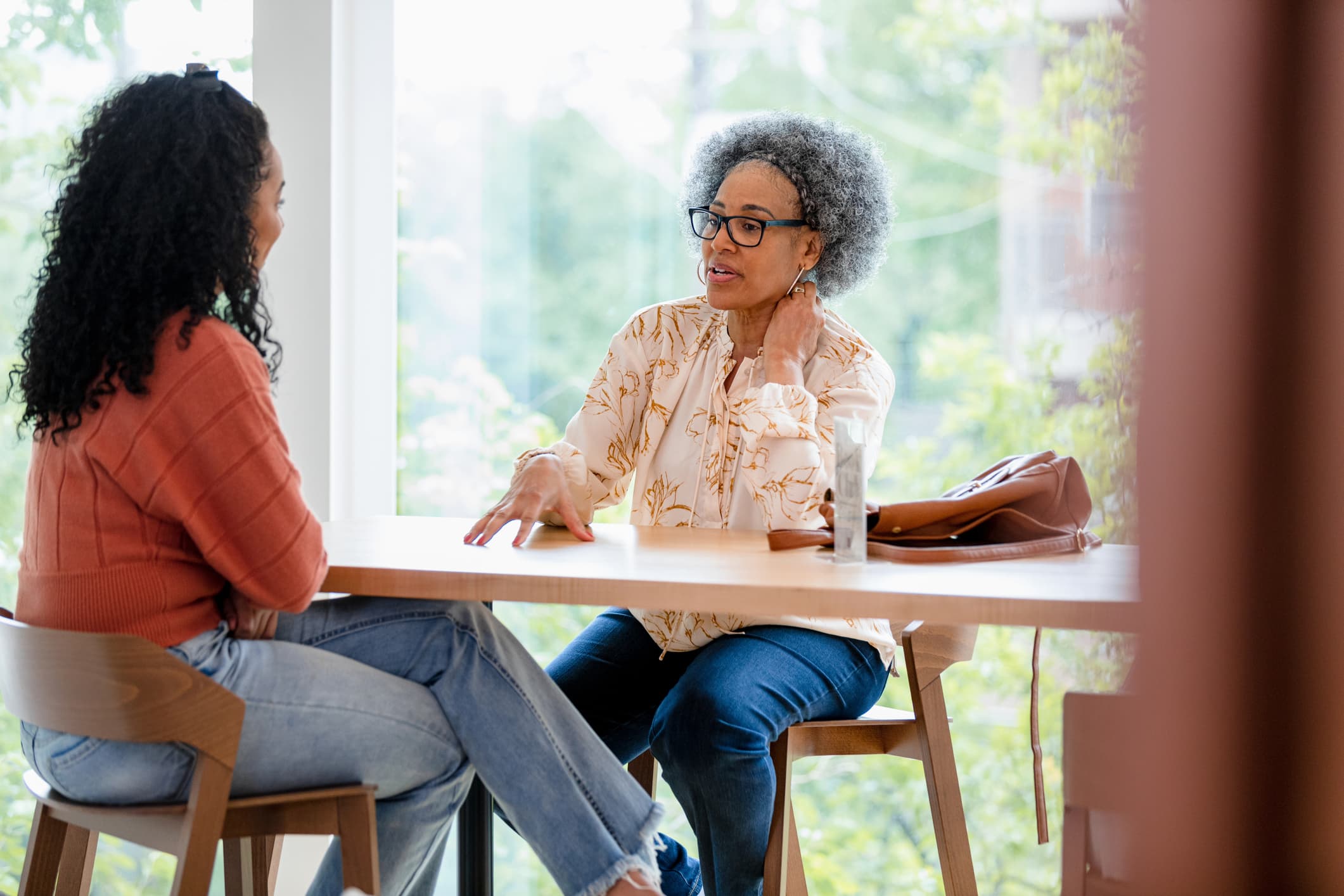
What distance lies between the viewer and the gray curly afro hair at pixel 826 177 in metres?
2.00

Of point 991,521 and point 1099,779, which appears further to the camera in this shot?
point 991,521

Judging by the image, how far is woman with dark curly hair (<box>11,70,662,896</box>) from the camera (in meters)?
1.26

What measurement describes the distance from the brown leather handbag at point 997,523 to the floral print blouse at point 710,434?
0.52ft

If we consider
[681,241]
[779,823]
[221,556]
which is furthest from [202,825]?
[681,241]

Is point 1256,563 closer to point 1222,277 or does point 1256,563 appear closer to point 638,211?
point 1222,277

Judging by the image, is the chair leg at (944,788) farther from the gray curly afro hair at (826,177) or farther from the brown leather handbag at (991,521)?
the gray curly afro hair at (826,177)

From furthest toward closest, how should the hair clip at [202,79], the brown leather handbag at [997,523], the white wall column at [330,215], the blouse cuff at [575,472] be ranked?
the white wall column at [330,215], the blouse cuff at [575,472], the brown leather handbag at [997,523], the hair clip at [202,79]

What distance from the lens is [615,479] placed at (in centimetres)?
201

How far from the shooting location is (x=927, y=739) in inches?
69.6

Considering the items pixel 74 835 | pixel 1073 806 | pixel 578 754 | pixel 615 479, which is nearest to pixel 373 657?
pixel 578 754

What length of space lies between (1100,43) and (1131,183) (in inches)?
1.5

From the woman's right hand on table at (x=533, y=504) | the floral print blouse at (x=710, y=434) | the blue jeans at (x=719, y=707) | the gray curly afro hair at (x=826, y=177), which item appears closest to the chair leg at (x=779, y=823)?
the blue jeans at (x=719, y=707)

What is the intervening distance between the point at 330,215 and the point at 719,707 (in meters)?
1.56

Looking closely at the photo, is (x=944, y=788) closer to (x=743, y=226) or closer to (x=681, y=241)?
(x=743, y=226)
